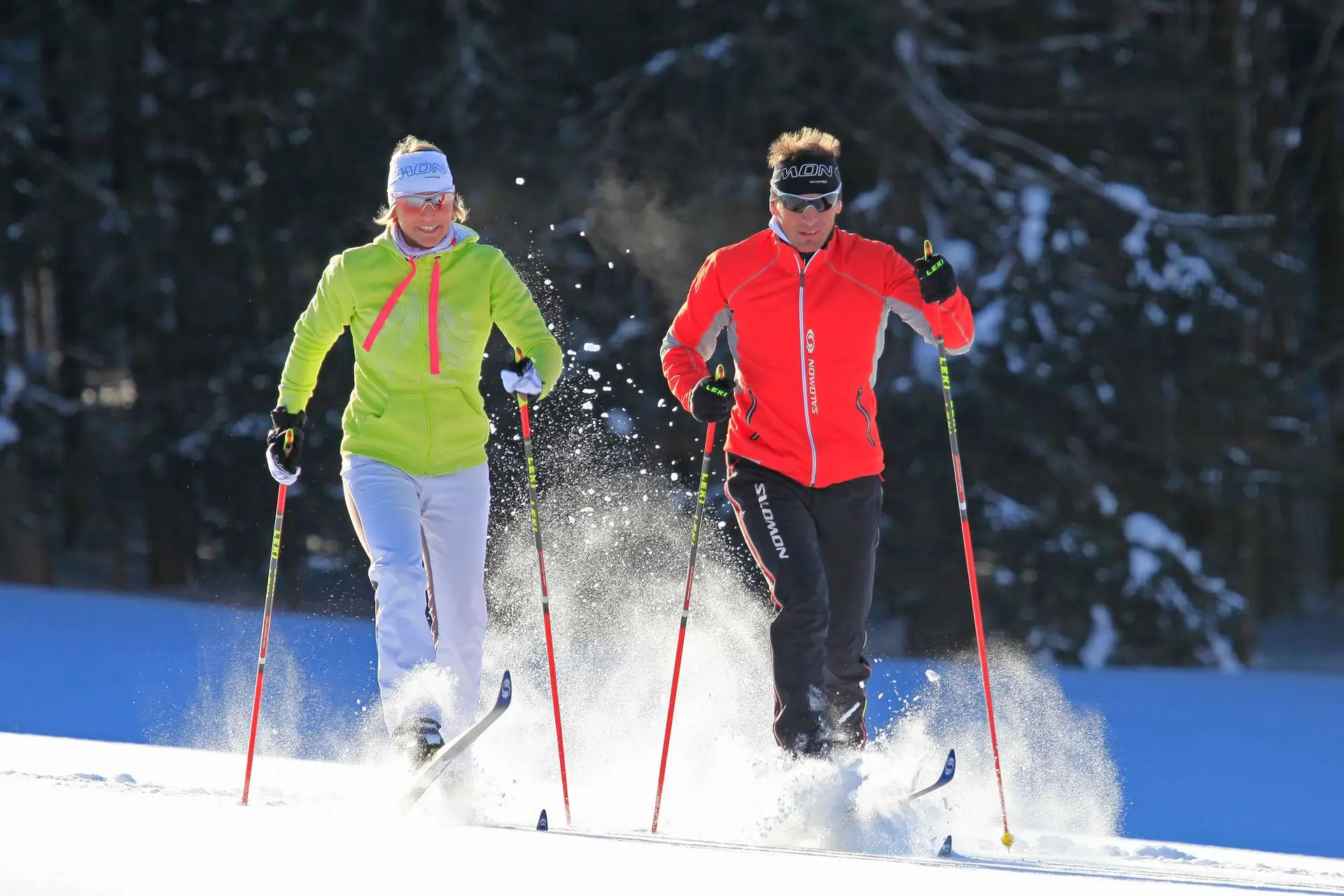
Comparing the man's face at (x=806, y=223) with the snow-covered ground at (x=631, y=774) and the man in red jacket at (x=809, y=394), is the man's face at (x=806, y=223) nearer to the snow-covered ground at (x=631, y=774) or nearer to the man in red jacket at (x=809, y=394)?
the man in red jacket at (x=809, y=394)

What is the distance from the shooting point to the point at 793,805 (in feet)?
15.7

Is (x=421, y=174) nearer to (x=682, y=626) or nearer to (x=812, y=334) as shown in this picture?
(x=812, y=334)

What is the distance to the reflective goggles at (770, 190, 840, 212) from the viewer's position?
5000mm

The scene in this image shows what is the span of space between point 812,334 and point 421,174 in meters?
1.25

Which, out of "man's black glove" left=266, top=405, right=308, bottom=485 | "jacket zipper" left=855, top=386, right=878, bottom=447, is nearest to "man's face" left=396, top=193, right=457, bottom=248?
"man's black glove" left=266, top=405, right=308, bottom=485

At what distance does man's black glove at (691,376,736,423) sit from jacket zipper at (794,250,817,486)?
0.72ft

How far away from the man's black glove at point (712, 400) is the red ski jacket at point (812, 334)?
0.24 feet

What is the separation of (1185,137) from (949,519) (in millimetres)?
3728

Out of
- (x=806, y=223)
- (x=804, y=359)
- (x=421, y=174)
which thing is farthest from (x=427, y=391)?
(x=806, y=223)

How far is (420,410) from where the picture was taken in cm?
502

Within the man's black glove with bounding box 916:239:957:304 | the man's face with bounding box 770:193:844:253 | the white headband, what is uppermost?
the white headband

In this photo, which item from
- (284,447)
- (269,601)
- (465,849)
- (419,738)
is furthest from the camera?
(269,601)

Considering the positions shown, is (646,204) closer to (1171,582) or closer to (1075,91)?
(1075,91)

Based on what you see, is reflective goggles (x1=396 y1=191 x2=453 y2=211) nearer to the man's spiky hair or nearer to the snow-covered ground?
the man's spiky hair
